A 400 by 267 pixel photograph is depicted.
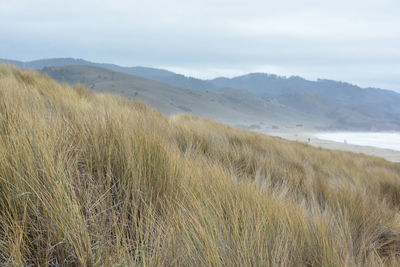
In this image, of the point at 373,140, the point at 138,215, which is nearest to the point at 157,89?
the point at 373,140

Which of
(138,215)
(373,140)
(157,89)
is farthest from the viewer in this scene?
(157,89)

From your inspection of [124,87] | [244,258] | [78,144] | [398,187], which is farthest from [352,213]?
[124,87]

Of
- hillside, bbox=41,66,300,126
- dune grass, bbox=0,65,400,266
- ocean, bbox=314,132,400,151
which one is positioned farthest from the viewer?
hillside, bbox=41,66,300,126

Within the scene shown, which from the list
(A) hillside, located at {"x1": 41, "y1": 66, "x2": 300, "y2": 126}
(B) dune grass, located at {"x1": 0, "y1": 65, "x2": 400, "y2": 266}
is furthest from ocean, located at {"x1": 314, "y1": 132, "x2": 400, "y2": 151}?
(B) dune grass, located at {"x1": 0, "y1": 65, "x2": 400, "y2": 266}

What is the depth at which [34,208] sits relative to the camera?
882 mm

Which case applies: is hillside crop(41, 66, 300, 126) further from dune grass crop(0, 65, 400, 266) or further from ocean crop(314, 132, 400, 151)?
dune grass crop(0, 65, 400, 266)

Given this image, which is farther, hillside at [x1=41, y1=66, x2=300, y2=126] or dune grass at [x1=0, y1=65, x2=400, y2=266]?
hillside at [x1=41, y1=66, x2=300, y2=126]

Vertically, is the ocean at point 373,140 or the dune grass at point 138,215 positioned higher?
the dune grass at point 138,215

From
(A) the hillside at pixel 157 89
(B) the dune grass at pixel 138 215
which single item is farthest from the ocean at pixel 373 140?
(B) the dune grass at pixel 138 215

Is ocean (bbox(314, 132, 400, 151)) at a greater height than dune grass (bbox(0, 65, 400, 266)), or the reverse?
dune grass (bbox(0, 65, 400, 266))

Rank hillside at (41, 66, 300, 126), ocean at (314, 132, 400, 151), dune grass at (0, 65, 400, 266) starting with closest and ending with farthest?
dune grass at (0, 65, 400, 266) → ocean at (314, 132, 400, 151) → hillside at (41, 66, 300, 126)

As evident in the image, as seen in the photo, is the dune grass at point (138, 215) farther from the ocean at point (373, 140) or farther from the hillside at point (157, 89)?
the hillside at point (157, 89)

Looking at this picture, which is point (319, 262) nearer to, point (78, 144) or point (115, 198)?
point (115, 198)

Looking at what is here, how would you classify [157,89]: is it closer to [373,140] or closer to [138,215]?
[373,140]
